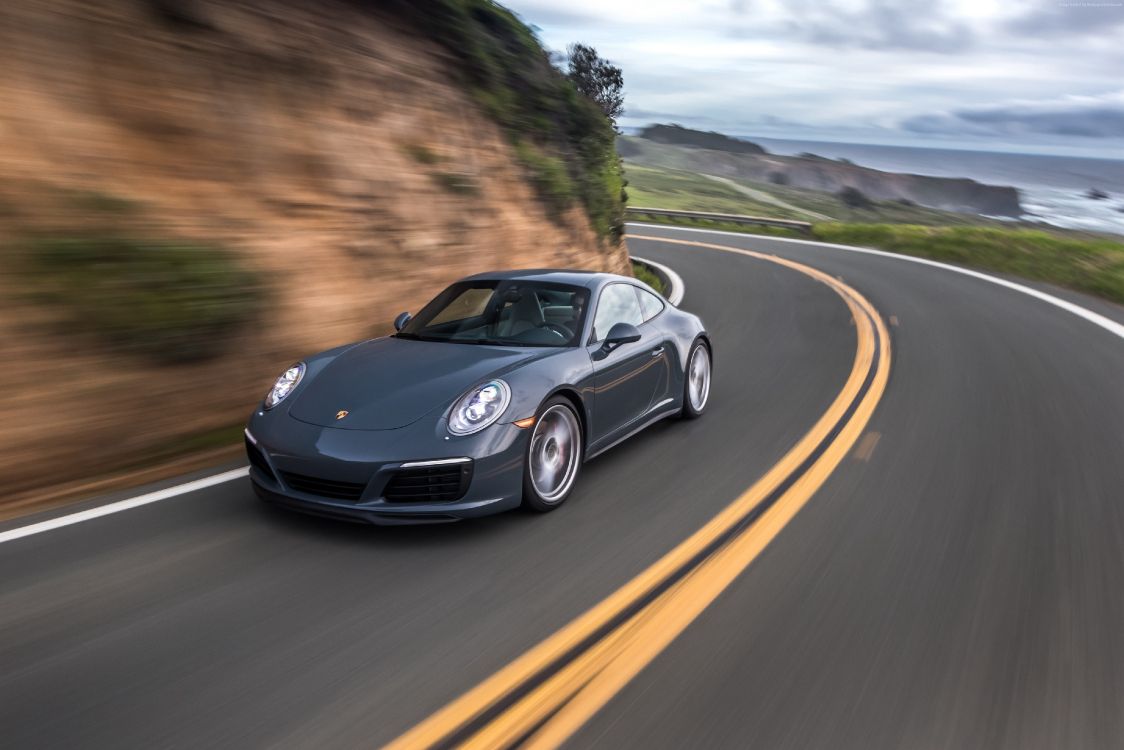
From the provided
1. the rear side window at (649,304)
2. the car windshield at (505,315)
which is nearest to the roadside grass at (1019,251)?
the rear side window at (649,304)

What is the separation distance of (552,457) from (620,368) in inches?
41.1

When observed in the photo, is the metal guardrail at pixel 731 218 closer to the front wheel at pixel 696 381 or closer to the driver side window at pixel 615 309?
the front wheel at pixel 696 381

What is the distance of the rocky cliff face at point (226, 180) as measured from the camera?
6078 millimetres

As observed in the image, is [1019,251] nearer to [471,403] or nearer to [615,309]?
[615,309]

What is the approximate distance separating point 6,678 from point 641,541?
2.88 m

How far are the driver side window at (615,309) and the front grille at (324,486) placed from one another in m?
2.06

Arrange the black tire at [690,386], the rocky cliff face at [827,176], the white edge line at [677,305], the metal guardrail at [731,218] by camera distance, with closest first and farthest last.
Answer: the white edge line at [677,305]
the black tire at [690,386]
the metal guardrail at [731,218]
the rocky cliff face at [827,176]

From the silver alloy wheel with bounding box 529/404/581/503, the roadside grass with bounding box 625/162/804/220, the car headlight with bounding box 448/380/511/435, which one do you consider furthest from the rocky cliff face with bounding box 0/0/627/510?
the roadside grass with bounding box 625/162/804/220

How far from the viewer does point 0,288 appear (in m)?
5.93

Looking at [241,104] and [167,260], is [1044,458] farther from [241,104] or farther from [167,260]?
[241,104]

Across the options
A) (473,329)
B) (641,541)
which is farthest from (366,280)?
(641,541)

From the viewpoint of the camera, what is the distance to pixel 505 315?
20.9 feet

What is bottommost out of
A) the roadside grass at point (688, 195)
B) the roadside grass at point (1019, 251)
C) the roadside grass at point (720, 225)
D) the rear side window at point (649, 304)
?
the roadside grass at point (688, 195)

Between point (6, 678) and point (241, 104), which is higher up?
point (241, 104)
